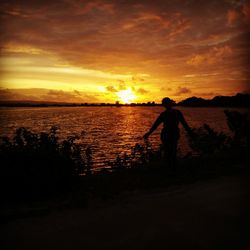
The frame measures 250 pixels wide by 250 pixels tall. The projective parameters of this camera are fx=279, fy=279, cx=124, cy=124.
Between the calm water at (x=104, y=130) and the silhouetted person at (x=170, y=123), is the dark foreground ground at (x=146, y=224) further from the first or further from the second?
the calm water at (x=104, y=130)

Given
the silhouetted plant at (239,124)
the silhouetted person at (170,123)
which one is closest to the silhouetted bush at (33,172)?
the silhouetted person at (170,123)

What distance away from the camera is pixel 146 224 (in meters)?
4.56

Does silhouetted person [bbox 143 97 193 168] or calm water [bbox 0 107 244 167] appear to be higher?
silhouetted person [bbox 143 97 193 168]

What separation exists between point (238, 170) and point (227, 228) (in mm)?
4780

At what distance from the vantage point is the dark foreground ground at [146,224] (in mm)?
3975

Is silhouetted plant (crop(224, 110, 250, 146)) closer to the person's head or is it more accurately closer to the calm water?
the calm water

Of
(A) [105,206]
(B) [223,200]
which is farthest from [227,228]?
(A) [105,206]

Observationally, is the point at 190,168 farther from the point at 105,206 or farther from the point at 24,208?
the point at 24,208

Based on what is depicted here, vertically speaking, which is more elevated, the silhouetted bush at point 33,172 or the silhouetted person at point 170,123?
the silhouetted person at point 170,123

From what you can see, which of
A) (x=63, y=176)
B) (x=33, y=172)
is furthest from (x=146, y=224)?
(x=33, y=172)

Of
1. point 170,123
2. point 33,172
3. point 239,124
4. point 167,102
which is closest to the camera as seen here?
point 33,172

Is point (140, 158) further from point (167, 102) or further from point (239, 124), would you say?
point (239, 124)

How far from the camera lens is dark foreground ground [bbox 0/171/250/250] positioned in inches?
156

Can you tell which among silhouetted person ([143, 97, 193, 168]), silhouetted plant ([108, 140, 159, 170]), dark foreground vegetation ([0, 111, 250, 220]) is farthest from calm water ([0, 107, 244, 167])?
silhouetted person ([143, 97, 193, 168])
